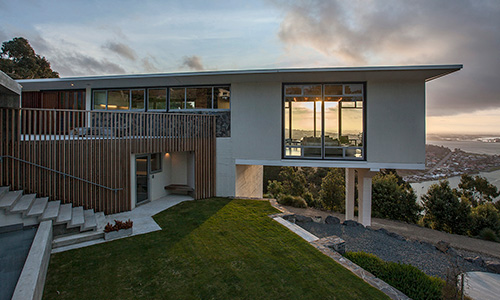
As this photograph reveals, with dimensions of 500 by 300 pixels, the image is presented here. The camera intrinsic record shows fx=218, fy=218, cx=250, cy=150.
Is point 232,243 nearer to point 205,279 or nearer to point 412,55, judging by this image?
point 205,279

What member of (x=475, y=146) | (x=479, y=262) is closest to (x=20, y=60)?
(x=479, y=262)

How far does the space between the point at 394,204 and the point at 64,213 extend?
16337mm

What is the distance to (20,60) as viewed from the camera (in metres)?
21.0

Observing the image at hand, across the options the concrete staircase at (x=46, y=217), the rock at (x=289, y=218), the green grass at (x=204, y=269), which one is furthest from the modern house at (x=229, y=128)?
the green grass at (x=204, y=269)

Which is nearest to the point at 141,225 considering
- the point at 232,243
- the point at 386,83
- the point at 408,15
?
the point at 232,243

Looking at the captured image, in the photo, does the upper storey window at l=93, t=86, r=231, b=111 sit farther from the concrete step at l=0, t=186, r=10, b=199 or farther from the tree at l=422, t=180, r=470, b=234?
the tree at l=422, t=180, r=470, b=234

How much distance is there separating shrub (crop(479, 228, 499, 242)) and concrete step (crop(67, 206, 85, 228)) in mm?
17294

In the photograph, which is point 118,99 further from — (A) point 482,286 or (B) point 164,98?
(A) point 482,286

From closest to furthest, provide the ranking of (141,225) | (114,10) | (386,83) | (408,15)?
(141,225) → (386,83) → (408,15) → (114,10)

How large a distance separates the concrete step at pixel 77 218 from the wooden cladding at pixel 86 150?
0.36m

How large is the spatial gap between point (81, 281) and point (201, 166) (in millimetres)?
5802

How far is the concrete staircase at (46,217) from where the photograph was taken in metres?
4.80

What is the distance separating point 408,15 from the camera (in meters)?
10.2

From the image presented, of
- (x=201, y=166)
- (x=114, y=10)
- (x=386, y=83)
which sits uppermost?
(x=114, y=10)
